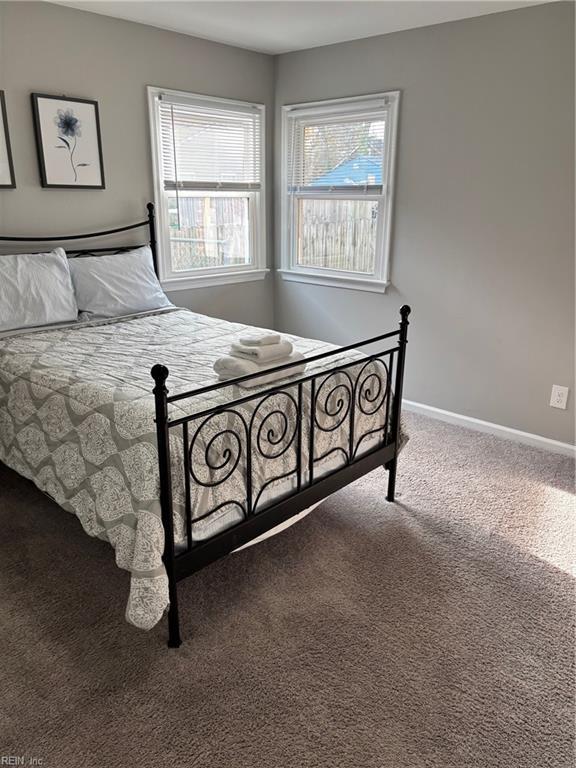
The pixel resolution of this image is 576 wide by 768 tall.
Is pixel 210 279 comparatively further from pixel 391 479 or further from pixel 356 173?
pixel 391 479

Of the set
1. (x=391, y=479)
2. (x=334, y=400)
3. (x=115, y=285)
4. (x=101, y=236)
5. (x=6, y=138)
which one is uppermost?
(x=6, y=138)

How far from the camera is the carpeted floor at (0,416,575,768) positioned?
160 centimetres

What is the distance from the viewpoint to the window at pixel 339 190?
3.80 meters

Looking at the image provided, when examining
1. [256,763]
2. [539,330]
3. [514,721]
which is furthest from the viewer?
[539,330]

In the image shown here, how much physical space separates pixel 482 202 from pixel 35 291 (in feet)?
8.37

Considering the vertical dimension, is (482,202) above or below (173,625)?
above

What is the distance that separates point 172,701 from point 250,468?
29.6 inches

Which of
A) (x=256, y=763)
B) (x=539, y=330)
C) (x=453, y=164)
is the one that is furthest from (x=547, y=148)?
(x=256, y=763)

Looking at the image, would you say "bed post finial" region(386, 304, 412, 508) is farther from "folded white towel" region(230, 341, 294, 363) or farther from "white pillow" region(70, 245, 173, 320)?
"white pillow" region(70, 245, 173, 320)

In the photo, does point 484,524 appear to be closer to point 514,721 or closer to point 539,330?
point 514,721

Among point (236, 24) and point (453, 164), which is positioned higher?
point (236, 24)

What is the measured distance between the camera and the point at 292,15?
3242mm

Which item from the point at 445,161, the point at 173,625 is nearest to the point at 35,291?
the point at 173,625

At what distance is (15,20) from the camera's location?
2975mm
